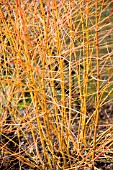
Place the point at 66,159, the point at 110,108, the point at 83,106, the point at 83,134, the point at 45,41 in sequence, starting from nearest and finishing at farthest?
the point at 45,41, the point at 83,106, the point at 83,134, the point at 66,159, the point at 110,108

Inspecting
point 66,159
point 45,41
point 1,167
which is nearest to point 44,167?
point 66,159

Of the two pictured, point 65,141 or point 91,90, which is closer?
point 65,141

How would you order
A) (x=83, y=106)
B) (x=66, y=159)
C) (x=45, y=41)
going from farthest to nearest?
1. (x=66, y=159)
2. (x=83, y=106)
3. (x=45, y=41)

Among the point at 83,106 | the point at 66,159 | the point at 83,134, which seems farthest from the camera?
the point at 66,159

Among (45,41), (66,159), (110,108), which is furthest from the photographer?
(110,108)

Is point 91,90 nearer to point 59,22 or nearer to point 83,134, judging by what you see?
point 83,134

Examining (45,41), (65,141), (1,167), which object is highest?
(45,41)

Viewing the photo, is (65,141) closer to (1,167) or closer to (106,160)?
(106,160)

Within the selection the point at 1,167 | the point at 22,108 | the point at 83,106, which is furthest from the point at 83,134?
the point at 22,108

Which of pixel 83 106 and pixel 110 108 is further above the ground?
pixel 83 106
